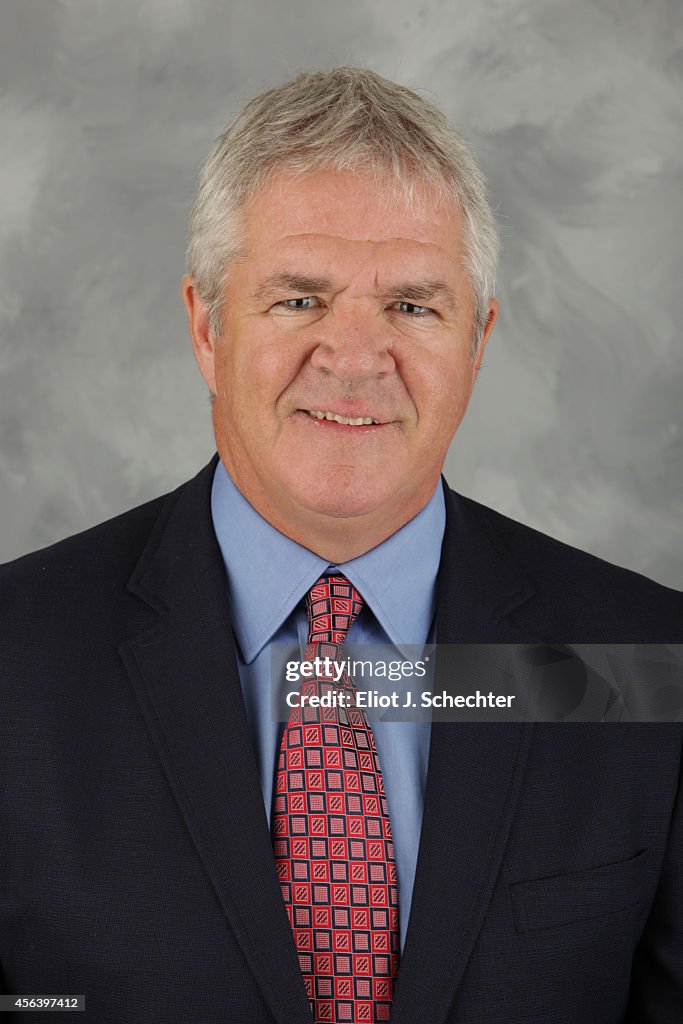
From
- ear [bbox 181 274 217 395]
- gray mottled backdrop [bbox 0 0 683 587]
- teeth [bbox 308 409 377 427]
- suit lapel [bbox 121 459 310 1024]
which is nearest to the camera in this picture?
suit lapel [bbox 121 459 310 1024]

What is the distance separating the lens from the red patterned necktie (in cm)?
300

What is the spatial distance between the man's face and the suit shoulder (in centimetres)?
38

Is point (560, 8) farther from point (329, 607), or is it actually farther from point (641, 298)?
point (329, 607)

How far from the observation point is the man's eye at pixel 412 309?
319cm

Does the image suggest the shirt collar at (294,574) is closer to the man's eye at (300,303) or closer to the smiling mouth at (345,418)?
the smiling mouth at (345,418)

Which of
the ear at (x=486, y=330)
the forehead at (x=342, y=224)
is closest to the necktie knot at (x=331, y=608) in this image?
the ear at (x=486, y=330)

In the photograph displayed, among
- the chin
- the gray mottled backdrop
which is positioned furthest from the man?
the gray mottled backdrop

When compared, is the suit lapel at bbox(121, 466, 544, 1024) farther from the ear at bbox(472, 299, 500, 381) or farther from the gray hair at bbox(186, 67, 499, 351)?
the gray hair at bbox(186, 67, 499, 351)

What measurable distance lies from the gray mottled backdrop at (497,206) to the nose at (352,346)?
1835 mm

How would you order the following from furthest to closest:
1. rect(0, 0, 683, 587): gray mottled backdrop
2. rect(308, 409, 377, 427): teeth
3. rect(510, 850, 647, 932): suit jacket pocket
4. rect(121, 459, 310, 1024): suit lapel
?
1. rect(0, 0, 683, 587): gray mottled backdrop
2. rect(308, 409, 377, 427): teeth
3. rect(510, 850, 647, 932): suit jacket pocket
4. rect(121, 459, 310, 1024): suit lapel

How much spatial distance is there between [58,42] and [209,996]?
301 cm

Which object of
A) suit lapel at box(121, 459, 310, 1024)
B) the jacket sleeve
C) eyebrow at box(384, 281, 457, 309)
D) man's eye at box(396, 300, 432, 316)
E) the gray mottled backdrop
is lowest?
the jacket sleeve

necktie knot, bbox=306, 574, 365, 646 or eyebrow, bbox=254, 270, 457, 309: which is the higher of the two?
eyebrow, bbox=254, 270, 457, 309

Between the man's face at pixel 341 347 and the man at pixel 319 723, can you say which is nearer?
the man at pixel 319 723
